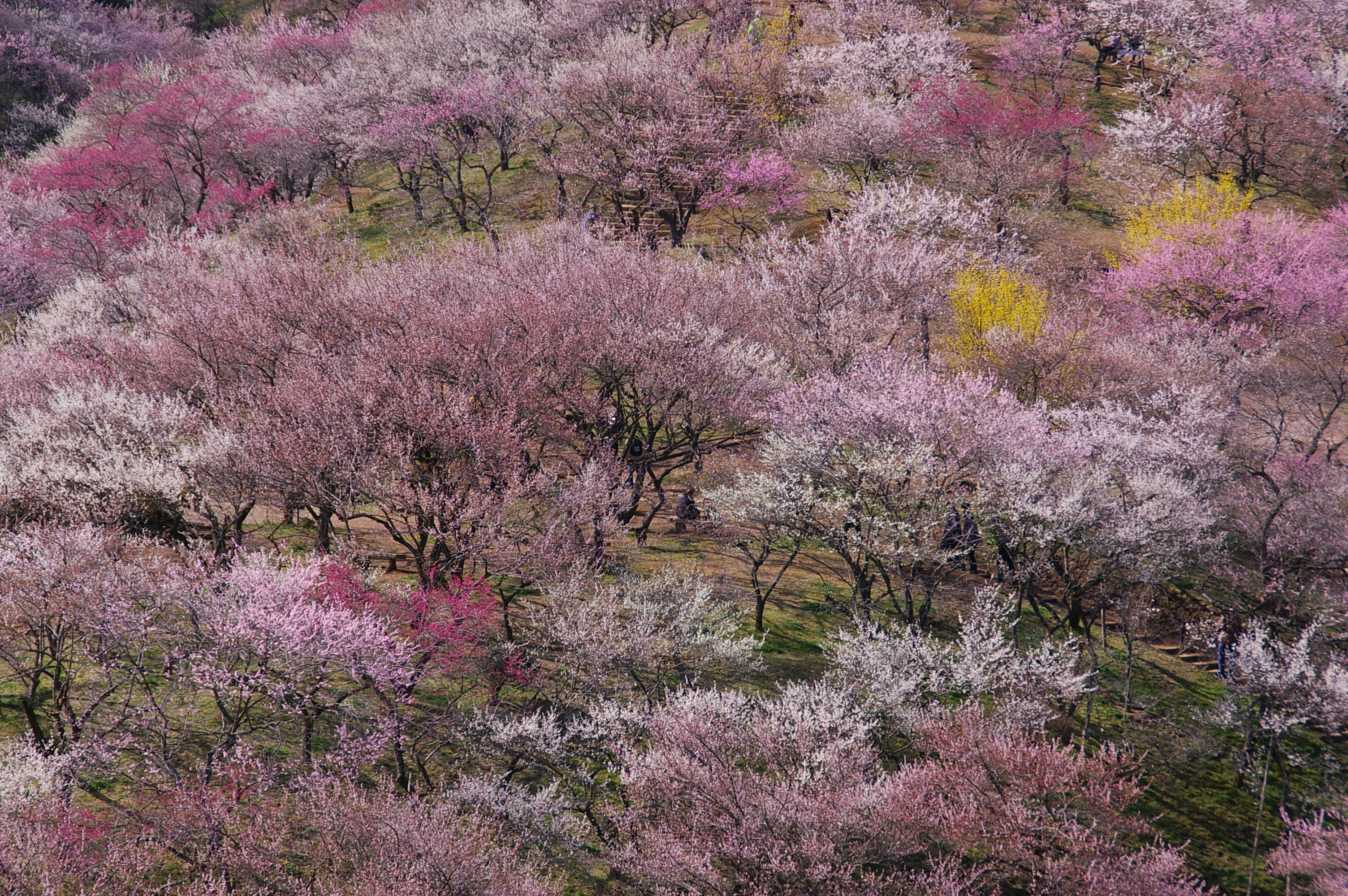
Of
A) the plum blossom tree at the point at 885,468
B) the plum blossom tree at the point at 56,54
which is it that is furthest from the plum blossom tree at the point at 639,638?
the plum blossom tree at the point at 56,54

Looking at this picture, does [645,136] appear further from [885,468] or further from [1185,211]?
[885,468]

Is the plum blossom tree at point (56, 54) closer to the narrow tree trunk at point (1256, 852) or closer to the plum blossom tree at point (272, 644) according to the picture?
the plum blossom tree at point (272, 644)

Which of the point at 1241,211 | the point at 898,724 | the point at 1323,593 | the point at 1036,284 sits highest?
the point at 1241,211

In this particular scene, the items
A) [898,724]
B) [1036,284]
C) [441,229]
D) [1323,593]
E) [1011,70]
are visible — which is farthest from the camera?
[1011,70]

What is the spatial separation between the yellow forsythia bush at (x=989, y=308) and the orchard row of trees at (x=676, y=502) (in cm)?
19

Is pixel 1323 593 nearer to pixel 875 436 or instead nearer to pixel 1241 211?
pixel 875 436

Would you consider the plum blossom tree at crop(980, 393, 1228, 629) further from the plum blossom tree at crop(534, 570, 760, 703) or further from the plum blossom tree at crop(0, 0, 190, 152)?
the plum blossom tree at crop(0, 0, 190, 152)

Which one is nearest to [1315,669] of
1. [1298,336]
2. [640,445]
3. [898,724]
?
[898,724]

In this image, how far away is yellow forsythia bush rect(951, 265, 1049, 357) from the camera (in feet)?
106

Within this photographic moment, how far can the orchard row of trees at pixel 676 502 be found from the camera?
16.3m

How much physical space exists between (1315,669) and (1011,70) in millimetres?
43993

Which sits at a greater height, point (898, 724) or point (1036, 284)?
point (1036, 284)

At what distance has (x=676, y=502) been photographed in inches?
1277

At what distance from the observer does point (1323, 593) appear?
2712 cm
